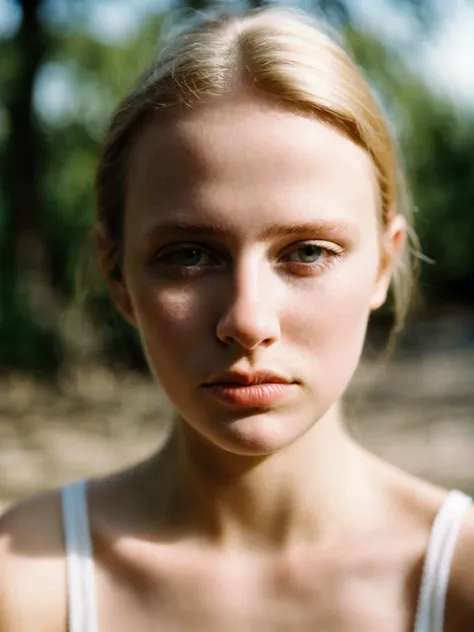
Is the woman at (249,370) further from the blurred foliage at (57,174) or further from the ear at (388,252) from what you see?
the blurred foliage at (57,174)

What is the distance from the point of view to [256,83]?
1.31 metres

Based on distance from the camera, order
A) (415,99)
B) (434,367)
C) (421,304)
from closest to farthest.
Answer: (434,367) → (421,304) → (415,99)

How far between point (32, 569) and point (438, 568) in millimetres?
676

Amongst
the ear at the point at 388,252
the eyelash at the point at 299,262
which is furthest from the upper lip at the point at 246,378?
the ear at the point at 388,252

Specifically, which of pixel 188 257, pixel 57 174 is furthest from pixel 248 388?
pixel 57 174

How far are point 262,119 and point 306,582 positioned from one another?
2.45 ft

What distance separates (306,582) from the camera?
4.60 feet

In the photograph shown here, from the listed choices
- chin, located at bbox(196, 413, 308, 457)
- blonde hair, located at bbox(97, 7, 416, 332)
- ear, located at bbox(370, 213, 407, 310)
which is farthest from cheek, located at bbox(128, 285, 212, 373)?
ear, located at bbox(370, 213, 407, 310)

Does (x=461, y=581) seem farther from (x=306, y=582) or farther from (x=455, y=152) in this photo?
(x=455, y=152)

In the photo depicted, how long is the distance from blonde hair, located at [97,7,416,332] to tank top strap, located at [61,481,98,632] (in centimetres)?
43

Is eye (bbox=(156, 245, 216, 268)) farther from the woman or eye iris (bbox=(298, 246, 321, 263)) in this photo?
eye iris (bbox=(298, 246, 321, 263))

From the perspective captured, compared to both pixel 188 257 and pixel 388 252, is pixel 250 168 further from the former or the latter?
pixel 388 252

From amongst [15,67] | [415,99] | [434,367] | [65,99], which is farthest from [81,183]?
Result: [415,99]

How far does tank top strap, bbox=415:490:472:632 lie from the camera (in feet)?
4.41
